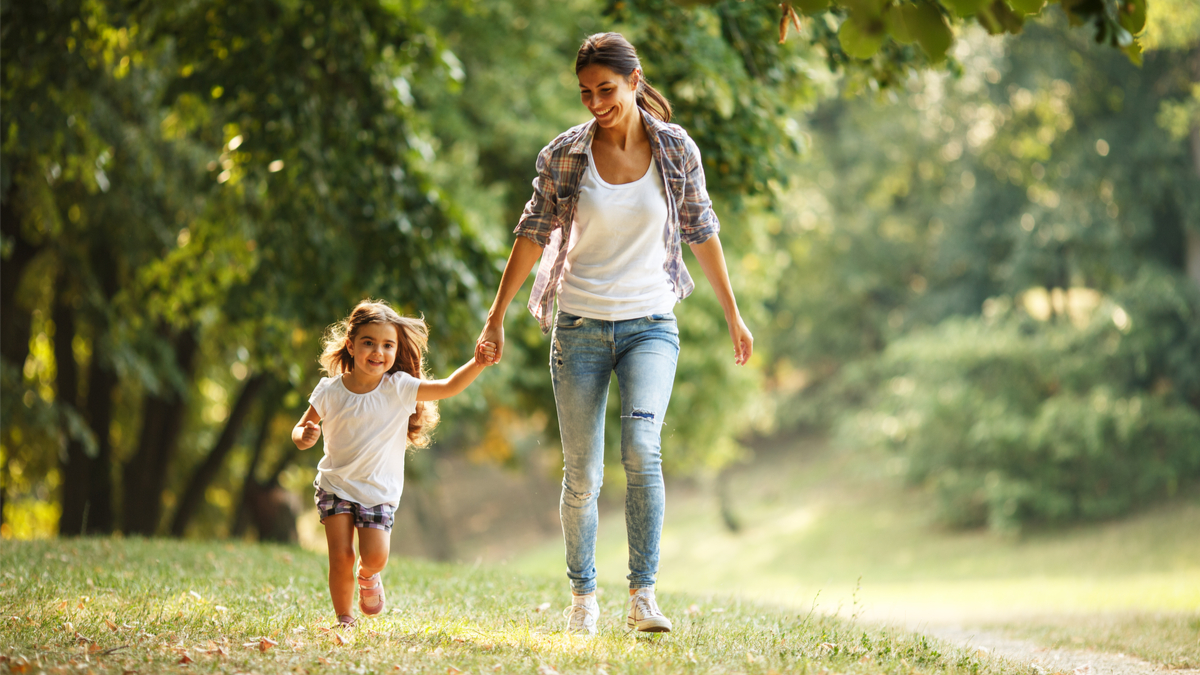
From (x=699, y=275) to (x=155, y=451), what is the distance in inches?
297

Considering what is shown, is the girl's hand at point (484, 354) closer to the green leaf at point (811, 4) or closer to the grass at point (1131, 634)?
the green leaf at point (811, 4)

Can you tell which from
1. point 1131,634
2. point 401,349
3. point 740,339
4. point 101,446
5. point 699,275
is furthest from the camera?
point 699,275

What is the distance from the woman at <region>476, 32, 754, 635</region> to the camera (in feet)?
13.0

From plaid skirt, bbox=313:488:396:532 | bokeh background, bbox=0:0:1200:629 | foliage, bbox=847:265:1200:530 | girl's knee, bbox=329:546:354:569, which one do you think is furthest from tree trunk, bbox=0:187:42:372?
foliage, bbox=847:265:1200:530

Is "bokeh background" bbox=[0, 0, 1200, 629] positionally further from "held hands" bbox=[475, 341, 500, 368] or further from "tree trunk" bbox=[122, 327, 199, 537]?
"held hands" bbox=[475, 341, 500, 368]

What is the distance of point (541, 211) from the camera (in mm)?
4207

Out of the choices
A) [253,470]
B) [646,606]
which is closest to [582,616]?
[646,606]

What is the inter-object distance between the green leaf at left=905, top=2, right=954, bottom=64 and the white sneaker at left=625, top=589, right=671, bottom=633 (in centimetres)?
224

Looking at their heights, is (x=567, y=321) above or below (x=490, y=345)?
above

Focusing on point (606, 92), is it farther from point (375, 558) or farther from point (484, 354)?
point (375, 558)

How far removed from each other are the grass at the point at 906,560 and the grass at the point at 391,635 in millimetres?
1051

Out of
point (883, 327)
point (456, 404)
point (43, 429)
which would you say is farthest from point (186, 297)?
point (883, 327)

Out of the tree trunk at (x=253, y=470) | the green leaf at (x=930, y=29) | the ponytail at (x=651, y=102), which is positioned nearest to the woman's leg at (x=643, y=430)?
the ponytail at (x=651, y=102)

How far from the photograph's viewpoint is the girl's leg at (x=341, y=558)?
4176mm
